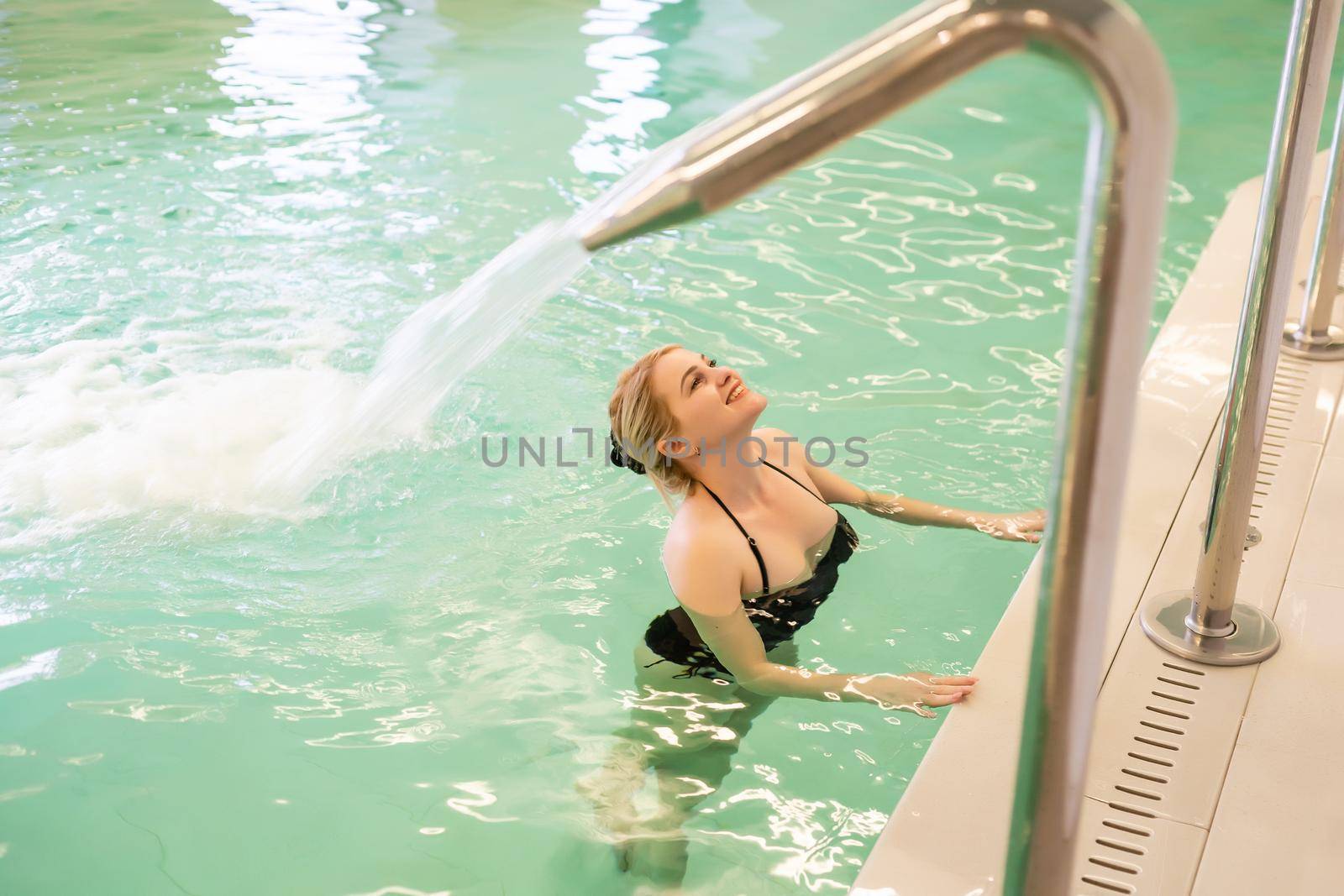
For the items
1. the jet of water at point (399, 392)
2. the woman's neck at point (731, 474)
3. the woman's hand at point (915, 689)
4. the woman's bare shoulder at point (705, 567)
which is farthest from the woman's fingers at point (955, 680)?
the jet of water at point (399, 392)

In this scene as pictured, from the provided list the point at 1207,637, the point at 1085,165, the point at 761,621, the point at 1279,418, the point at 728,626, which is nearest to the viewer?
the point at 1085,165

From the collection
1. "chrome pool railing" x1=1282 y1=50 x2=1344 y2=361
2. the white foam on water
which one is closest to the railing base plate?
"chrome pool railing" x1=1282 y1=50 x2=1344 y2=361

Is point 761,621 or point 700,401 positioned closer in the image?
point 700,401

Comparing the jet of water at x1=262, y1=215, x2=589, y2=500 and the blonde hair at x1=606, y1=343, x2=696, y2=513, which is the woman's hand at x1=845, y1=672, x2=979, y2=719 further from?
the jet of water at x1=262, y1=215, x2=589, y2=500

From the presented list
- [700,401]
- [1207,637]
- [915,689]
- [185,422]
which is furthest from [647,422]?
[185,422]

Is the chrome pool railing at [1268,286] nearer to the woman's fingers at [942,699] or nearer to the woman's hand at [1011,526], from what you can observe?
the woman's fingers at [942,699]

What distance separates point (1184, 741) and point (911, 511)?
1.13m

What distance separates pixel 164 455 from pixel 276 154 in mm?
3166

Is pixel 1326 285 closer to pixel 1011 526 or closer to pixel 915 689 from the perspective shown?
pixel 1011 526

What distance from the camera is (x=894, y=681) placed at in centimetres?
227

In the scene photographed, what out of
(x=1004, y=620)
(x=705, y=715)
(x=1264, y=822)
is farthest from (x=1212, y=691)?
(x=705, y=715)

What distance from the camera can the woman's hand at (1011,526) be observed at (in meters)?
2.90

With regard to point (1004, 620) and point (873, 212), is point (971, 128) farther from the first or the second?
point (1004, 620)

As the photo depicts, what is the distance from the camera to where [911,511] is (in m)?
3.00
